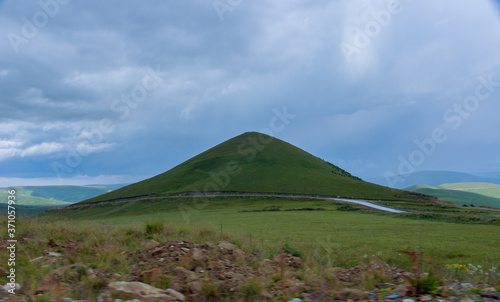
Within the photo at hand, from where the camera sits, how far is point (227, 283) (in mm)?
7883

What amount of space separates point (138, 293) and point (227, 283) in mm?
2244

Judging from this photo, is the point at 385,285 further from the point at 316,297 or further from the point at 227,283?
the point at 227,283

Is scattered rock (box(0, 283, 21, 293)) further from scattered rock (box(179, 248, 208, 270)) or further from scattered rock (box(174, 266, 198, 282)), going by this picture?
scattered rock (box(179, 248, 208, 270))

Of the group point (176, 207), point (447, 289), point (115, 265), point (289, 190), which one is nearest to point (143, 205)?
point (176, 207)

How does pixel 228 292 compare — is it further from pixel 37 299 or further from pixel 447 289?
pixel 447 289

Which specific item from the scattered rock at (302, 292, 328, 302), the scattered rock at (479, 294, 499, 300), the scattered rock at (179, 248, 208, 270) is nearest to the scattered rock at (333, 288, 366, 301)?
the scattered rock at (302, 292, 328, 302)

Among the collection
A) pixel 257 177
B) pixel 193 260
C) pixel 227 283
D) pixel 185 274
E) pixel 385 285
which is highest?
pixel 257 177

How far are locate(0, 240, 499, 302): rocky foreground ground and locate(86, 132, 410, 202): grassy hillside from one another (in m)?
86.4

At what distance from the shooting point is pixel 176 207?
251 ft

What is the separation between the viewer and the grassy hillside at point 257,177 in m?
99.6

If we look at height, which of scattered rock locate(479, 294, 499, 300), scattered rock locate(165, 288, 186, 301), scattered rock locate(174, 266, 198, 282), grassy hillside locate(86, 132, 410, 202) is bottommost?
scattered rock locate(165, 288, 186, 301)

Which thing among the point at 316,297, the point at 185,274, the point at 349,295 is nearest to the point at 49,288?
the point at 185,274

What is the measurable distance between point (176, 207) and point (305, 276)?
71281 millimetres

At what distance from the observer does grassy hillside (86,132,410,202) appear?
9956 centimetres
